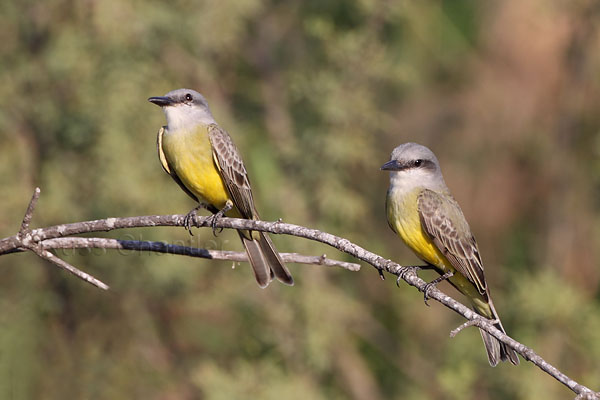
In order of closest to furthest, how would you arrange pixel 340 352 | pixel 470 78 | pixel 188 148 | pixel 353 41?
pixel 188 148
pixel 353 41
pixel 340 352
pixel 470 78

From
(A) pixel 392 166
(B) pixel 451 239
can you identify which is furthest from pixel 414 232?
(A) pixel 392 166

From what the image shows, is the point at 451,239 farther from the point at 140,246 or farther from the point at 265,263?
the point at 140,246

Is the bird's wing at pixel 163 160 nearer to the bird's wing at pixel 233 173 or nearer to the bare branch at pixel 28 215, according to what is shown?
the bird's wing at pixel 233 173

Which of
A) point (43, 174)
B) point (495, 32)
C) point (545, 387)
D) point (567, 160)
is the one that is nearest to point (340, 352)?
point (545, 387)

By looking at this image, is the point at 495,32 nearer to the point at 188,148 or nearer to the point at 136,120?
the point at 136,120

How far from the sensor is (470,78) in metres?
10.1

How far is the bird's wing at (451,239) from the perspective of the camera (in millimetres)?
4395

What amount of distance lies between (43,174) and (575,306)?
579 cm

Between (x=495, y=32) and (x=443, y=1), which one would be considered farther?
(x=495, y=32)

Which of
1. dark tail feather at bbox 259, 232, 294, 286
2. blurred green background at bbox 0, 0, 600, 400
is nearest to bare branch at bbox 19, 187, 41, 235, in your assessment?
dark tail feather at bbox 259, 232, 294, 286

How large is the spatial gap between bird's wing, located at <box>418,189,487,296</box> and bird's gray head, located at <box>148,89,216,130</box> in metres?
1.64

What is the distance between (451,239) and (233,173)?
4.89 ft

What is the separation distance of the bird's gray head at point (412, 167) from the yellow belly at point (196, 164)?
114 centimetres

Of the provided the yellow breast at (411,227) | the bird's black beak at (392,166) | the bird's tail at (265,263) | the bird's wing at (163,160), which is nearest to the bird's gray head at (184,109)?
the bird's wing at (163,160)
